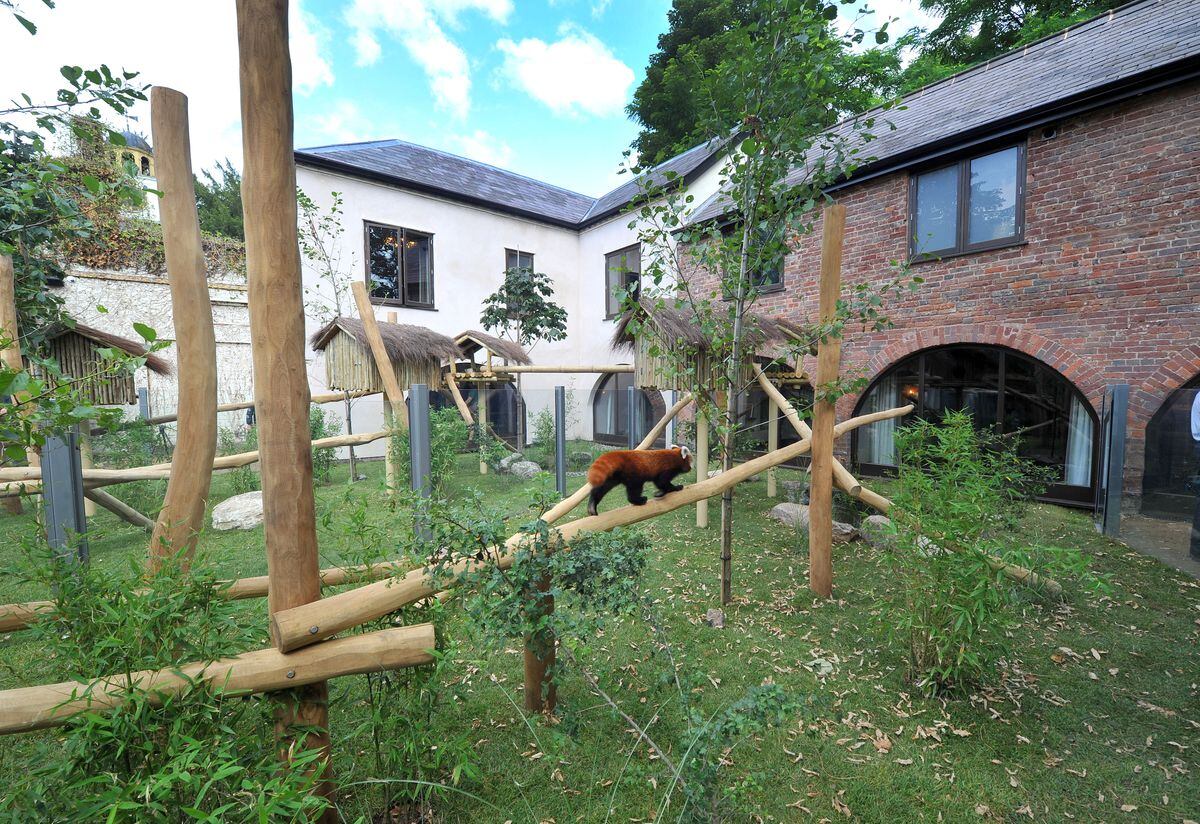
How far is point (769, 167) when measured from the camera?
3.45 m

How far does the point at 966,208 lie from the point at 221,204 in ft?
81.2

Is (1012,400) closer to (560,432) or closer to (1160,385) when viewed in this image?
(1160,385)

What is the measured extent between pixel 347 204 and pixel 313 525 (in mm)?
11823

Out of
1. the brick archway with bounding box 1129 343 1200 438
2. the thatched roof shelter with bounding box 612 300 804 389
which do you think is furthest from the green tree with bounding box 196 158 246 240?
the brick archway with bounding box 1129 343 1200 438

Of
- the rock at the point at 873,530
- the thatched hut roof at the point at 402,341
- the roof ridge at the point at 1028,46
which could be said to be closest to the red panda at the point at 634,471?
the rock at the point at 873,530

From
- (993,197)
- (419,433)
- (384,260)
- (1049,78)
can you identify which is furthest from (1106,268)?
(384,260)

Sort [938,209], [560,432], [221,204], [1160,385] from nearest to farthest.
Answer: [1160,385] < [560,432] < [938,209] < [221,204]

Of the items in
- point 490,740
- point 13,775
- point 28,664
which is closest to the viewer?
point 13,775

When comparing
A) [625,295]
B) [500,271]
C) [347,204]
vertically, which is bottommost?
[625,295]

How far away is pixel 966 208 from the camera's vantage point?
7422mm

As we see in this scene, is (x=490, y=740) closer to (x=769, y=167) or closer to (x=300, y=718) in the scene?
(x=300, y=718)

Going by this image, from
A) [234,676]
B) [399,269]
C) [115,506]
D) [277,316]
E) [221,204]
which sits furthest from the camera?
[221,204]

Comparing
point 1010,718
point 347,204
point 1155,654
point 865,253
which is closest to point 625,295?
point 1010,718

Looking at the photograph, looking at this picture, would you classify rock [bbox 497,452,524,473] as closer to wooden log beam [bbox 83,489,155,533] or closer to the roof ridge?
wooden log beam [bbox 83,489,155,533]
